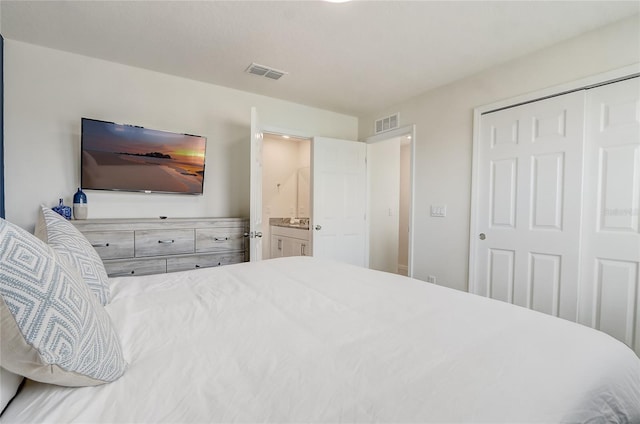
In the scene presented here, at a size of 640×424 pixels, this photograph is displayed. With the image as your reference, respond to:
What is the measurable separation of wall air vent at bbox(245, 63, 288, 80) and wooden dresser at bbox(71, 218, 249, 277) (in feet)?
4.99

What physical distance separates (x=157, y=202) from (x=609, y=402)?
3.37 meters

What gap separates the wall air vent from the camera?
9.10 feet

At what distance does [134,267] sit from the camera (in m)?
2.53

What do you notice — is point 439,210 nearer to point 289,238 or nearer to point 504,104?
point 504,104

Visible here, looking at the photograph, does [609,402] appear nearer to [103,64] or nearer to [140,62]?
[140,62]

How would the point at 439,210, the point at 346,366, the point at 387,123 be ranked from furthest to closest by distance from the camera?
1. the point at 387,123
2. the point at 439,210
3. the point at 346,366

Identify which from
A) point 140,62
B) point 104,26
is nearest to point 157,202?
point 140,62

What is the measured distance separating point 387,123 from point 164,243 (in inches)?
119

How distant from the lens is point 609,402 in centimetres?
71

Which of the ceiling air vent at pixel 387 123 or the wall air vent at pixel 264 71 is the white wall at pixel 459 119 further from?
the wall air vent at pixel 264 71

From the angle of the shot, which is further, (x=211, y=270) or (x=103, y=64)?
(x=103, y=64)

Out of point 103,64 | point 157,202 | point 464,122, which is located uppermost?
point 103,64

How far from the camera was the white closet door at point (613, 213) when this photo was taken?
6.49ft

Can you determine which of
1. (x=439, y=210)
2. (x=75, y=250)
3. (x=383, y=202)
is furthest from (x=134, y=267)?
(x=383, y=202)
